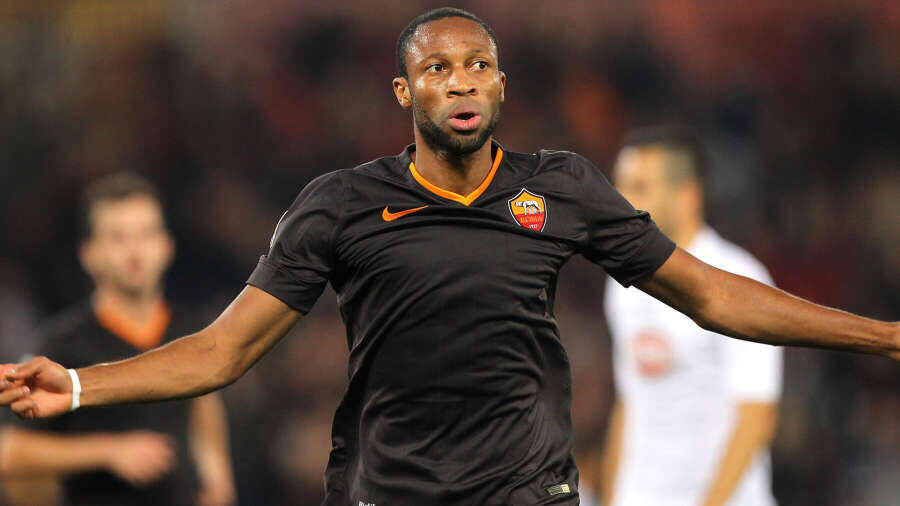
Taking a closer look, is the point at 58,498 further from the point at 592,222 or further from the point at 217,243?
the point at 592,222

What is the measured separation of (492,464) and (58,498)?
3.16 meters

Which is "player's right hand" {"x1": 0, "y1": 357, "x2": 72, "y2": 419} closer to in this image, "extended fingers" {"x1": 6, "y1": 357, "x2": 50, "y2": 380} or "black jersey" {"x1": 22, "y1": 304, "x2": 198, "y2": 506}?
"extended fingers" {"x1": 6, "y1": 357, "x2": 50, "y2": 380}

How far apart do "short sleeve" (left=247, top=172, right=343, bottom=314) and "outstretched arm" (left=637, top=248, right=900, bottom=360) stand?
771 mm

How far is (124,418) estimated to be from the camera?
495 cm

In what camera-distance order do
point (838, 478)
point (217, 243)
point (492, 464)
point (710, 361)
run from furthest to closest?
1. point (217, 243)
2. point (838, 478)
3. point (710, 361)
4. point (492, 464)

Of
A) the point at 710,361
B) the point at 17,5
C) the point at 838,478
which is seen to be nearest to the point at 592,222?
the point at 710,361

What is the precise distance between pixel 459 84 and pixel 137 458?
8.48ft

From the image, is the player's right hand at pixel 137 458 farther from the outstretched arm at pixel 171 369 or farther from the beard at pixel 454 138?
the beard at pixel 454 138

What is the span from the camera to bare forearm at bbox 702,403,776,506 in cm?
449

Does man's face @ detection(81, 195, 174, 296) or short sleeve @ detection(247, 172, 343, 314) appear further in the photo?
man's face @ detection(81, 195, 174, 296)

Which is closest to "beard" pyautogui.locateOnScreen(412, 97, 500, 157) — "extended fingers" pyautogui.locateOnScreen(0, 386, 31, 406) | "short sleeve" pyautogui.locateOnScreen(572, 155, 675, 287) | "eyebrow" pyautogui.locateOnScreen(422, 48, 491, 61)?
"eyebrow" pyautogui.locateOnScreen(422, 48, 491, 61)

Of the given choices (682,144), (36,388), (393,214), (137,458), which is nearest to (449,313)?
(393,214)

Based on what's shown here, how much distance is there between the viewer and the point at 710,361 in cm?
486

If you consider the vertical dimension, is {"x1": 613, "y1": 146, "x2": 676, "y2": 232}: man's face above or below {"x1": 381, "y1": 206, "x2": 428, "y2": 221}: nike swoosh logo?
above
